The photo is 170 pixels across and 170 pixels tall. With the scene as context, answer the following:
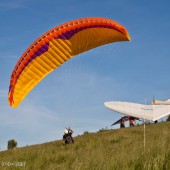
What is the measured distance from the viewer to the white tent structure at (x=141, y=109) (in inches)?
420

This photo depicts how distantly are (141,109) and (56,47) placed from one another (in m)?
6.60

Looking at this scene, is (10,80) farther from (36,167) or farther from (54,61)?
(36,167)

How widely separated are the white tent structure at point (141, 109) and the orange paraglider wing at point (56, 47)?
471 cm

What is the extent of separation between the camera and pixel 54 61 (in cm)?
1672

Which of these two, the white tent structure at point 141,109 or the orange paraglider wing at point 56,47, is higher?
the orange paraglider wing at point 56,47

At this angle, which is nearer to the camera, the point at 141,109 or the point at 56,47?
the point at 141,109

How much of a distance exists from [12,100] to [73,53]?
129 inches

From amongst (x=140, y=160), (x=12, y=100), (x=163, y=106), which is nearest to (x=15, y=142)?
(x=12, y=100)

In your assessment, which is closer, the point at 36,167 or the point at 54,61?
the point at 36,167

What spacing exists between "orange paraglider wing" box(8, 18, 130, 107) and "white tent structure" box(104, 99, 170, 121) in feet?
15.5

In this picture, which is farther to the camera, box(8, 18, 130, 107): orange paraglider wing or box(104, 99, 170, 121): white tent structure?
box(8, 18, 130, 107): orange paraglider wing

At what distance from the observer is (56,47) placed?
16328 mm

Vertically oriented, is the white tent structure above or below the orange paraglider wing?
below

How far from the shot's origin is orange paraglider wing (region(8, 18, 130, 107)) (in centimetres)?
1544
